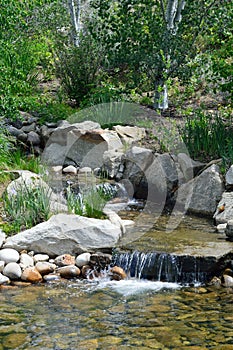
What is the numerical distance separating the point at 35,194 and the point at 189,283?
2.33 metres

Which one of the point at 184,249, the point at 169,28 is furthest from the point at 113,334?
the point at 169,28

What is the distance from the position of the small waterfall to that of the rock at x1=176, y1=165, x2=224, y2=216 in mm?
2166

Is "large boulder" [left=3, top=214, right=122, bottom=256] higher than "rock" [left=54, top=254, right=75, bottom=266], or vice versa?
"large boulder" [left=3, top=214, right=122, bottom=256]

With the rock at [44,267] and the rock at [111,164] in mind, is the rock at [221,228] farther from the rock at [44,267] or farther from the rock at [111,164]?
the rock at [111,164]

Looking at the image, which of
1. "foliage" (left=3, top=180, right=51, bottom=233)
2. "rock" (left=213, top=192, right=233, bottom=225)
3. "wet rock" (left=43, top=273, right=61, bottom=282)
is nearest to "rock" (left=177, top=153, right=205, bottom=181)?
"rock" (left=213, top=192, right=233, bottom=225)

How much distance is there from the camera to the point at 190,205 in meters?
8.84

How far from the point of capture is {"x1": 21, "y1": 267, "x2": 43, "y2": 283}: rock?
21.3 feet

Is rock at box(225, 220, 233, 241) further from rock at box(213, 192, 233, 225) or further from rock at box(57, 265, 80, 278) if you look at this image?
rock at box(57, 265, 80, 278)

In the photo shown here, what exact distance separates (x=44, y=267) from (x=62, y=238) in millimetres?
436

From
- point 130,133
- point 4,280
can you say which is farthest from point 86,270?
point 130,133

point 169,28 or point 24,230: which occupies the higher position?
point 169,28

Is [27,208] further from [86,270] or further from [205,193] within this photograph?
[205,193]

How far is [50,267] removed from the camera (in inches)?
265

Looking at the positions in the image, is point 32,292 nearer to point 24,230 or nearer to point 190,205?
point 24,230
